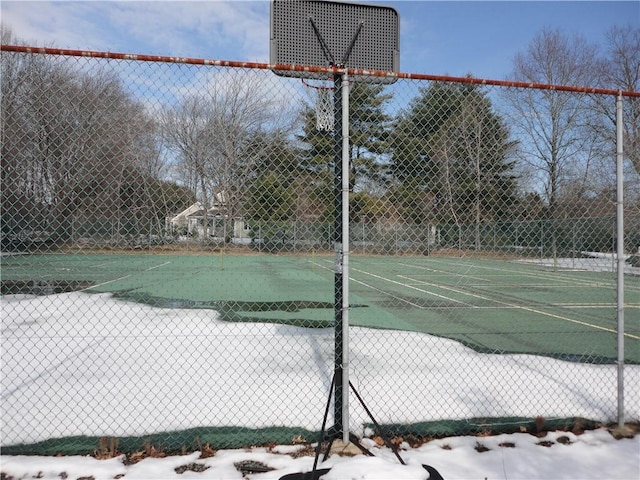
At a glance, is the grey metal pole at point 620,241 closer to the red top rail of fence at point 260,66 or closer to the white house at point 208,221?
the red top rail of fence at point 260,66

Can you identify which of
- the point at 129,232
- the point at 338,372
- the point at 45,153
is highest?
the point at 45,153

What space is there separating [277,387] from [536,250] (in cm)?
1451

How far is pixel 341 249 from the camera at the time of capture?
114 inches

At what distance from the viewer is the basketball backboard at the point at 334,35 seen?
300 centimetres

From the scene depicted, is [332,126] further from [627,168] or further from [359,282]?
[359,282]

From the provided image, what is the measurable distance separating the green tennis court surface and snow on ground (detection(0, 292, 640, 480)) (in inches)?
48.7

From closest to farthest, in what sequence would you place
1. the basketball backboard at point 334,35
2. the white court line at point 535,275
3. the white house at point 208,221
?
the basketball backboard at point 334,35, the white house at point 208,221, the white court line at point 535,275

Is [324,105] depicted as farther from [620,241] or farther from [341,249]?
[620,241]

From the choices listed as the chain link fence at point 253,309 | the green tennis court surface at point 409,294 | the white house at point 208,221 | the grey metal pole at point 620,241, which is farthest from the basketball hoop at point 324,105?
the green tennis court surface at point 409,294

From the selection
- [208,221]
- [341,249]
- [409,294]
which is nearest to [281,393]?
[341,249]

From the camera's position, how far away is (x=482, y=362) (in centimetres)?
496

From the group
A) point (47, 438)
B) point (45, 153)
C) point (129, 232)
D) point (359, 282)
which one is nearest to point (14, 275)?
point (129, 232)

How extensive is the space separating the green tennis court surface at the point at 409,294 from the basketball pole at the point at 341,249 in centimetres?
345

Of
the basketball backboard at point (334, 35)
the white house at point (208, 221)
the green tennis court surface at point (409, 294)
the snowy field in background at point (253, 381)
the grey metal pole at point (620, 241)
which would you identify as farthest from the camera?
the green tennis court surface at point (409, 294)
